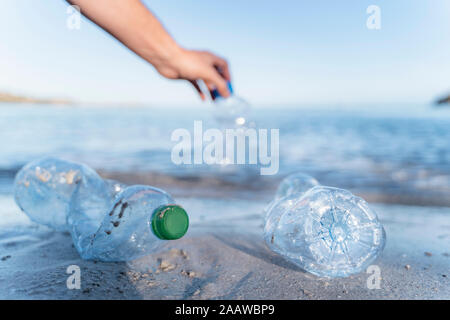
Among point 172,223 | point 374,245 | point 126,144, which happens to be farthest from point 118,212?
point 126,144

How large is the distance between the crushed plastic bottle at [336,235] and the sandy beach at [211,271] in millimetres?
65

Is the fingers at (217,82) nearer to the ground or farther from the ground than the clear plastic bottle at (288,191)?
farther from the ground

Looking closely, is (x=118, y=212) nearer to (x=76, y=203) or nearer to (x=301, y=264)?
(x=76, y=203)

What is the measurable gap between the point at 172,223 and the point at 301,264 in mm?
706

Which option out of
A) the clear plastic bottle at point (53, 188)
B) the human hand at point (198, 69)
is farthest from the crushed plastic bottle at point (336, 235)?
the clear plastic bottle at point (53, 188)

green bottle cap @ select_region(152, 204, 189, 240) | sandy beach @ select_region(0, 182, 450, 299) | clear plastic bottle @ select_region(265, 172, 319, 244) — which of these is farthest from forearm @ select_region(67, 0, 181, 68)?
clear plastic bottle @ select_region(265, 172, 319, 244)

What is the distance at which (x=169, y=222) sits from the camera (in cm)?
159

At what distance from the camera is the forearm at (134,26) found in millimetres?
1372

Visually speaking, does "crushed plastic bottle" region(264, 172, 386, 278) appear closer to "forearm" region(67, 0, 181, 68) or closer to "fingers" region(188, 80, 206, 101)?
"fingers" region(188, 80, 206, 101)

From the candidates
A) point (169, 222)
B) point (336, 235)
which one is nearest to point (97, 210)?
point (169, 222)

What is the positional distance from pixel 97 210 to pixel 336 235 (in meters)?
1.49

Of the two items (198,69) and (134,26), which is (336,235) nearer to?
(198,69)

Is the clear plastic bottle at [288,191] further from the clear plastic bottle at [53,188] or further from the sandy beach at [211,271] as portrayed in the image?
the clear plastic bottle at [53,188]

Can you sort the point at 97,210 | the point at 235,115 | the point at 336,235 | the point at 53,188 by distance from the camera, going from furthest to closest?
the point at 235,115
the point at 53,188
the point at 97,210
the point at 336,235
